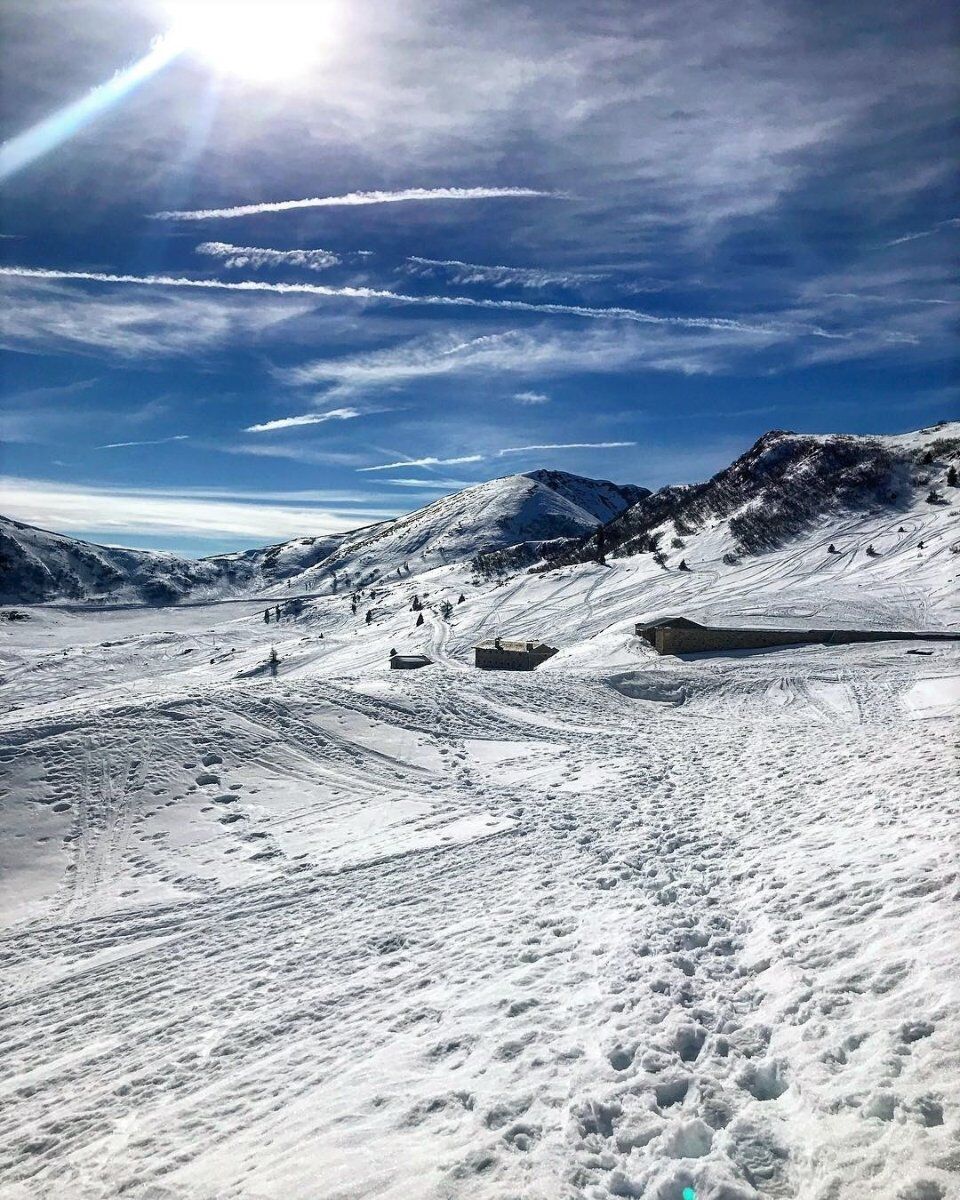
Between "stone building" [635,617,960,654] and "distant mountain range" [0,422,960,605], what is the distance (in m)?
25.6

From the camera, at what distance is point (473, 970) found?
271 inches

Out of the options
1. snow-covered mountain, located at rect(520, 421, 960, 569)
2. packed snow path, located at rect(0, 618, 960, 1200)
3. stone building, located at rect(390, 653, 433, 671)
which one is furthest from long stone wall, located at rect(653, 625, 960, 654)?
snow-covered mountain, located at rect(520, 421, 960, 569)

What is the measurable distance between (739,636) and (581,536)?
10022 cm

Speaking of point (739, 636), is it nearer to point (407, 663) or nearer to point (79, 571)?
point (407, 663)

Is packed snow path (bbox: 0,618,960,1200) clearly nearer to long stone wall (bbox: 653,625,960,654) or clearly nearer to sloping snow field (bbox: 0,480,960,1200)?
sloping snow field (bbox: 0,480,960,1200)

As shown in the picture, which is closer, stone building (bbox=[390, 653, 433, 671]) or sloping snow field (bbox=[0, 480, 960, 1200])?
sloping snow field (bbox=[0, 480, 960, 1200])

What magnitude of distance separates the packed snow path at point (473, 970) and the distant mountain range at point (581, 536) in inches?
2037

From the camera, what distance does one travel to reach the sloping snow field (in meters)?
4.50

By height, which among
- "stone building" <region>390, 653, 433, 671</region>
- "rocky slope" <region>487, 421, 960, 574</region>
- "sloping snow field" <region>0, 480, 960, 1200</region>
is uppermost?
"rocky slope" <region>487, 421, 960, 574</region>

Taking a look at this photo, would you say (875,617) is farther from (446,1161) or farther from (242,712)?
(446,1161)

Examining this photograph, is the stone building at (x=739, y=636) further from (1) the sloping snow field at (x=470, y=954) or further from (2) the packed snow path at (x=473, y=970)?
(2) the packed snow path at (x=473, y=970)

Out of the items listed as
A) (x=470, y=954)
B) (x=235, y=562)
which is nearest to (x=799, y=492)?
(x=470, y=954)

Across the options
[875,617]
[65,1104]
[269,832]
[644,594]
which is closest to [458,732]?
[269,832]

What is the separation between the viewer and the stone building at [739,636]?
31531 millimetres
